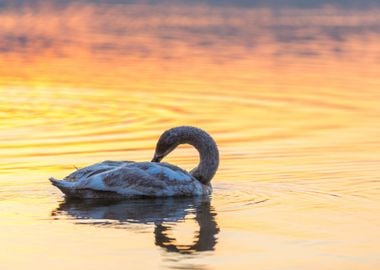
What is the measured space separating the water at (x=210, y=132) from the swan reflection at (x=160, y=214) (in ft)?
0.05

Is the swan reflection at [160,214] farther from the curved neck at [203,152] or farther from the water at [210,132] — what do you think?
the curved neck at [203,152]

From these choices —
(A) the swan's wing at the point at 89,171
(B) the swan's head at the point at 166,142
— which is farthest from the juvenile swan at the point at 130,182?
(B) the swan's head at the point at 166,142

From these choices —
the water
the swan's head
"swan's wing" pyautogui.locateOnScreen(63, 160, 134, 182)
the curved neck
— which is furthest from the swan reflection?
the swan's head

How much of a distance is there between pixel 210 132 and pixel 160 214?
4.95 m

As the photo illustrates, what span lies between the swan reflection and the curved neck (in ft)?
1.51

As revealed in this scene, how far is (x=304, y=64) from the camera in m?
26.0

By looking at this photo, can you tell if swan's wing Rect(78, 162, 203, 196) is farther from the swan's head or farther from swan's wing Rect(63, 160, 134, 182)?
the swan's head

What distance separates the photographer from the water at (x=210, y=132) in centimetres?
991

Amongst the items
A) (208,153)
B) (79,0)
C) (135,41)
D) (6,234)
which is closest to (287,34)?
(135,41)

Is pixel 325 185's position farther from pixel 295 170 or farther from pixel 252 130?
pixel 252 130

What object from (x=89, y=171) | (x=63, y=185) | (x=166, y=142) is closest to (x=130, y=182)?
(x=89, y=171)

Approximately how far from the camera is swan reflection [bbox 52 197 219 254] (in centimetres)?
1027

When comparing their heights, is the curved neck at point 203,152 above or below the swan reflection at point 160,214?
above

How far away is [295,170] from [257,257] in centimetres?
401
